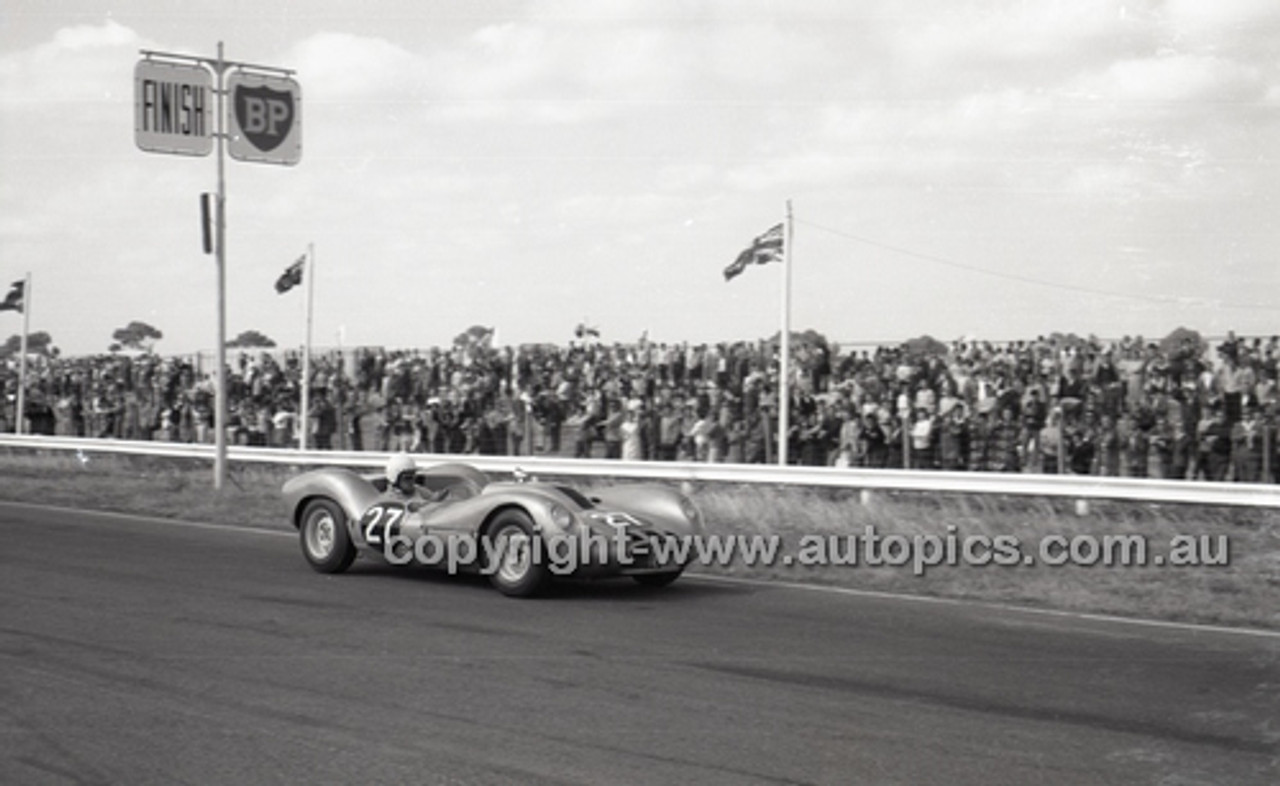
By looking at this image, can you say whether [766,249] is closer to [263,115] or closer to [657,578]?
[263,115]

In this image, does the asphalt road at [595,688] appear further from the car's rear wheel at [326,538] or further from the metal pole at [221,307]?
the metal pole at [221,307]

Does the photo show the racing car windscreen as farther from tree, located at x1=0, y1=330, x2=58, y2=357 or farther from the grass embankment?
tree, located at x1=0, y1=330, x2=58, y2=357

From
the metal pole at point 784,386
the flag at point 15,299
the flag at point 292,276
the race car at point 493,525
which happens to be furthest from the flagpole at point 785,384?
the flag at point 15,299

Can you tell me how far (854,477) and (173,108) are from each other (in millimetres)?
10611

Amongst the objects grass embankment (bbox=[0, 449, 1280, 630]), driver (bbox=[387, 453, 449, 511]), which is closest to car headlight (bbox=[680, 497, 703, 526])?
grass embankment (bbox=[0, 449, 1280, 630])

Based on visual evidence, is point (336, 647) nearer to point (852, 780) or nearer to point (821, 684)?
point (821, 684)

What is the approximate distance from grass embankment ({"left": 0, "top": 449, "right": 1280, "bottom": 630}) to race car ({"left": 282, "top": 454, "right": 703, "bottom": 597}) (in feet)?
5.83

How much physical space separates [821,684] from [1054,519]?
8197 mm

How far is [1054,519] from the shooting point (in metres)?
14.5

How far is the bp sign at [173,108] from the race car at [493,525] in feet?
31.1

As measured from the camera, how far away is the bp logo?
19828 mm

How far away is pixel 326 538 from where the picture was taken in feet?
36.8

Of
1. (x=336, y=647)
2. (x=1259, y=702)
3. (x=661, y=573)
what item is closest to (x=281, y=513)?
(x=661, y=573)

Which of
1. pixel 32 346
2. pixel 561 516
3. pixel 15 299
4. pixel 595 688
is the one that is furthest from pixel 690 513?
pixel 32 346
